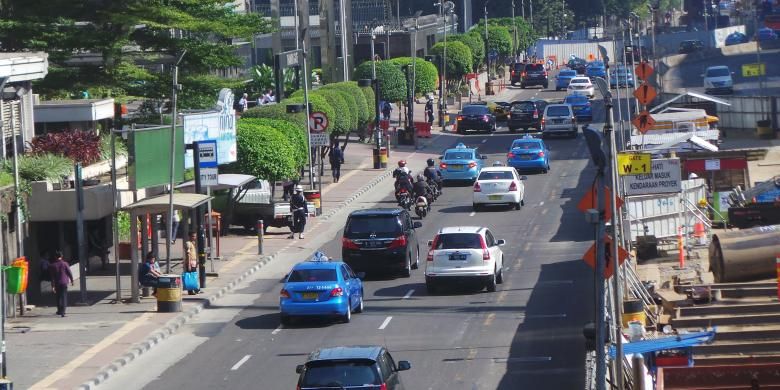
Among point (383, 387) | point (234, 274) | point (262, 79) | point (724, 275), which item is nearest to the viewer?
point (383, 387)

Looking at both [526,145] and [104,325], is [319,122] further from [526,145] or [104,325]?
[104,325]

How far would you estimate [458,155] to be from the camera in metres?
56.8

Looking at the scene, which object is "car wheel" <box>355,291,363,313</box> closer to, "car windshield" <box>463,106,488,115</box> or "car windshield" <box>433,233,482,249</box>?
"car windshield" <box>433,233,482,249</box>

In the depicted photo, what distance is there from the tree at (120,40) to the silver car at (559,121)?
72.8ft

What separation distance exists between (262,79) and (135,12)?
36.5 meters

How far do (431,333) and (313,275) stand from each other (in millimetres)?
3118

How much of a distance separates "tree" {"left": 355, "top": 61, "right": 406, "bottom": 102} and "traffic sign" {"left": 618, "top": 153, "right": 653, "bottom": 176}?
47.4 m

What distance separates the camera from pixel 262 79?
280ft

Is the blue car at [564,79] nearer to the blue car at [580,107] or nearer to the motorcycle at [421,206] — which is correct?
the blue car at [580,107]

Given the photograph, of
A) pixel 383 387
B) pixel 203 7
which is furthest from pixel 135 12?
pixel 383 387

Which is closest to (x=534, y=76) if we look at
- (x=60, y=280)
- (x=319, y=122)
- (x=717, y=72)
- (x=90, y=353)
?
(x=717, y=72)

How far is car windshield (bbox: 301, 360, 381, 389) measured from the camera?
1992 centimetres

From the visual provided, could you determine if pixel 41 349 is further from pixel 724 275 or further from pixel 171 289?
pixel 724 275

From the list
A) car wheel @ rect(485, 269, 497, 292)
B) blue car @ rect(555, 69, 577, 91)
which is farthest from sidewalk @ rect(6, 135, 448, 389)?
blue car @ rect(555, 69, 577, 91)
